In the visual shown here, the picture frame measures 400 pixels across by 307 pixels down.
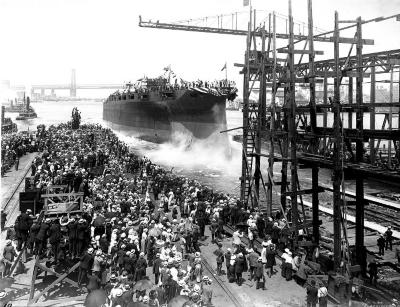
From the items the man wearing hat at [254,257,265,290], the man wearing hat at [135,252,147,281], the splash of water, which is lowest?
the man wearing hat at [254,257,265,290]

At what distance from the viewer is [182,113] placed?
43125mm

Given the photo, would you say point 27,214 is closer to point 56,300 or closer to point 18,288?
point 18,288

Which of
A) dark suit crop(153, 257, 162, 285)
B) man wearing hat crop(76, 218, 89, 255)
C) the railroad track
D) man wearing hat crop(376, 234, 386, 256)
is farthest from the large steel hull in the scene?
dark suit crop(153, 257, 162, 285)

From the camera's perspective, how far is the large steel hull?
40.8 m

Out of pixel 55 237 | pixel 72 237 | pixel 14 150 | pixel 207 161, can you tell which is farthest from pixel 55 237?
pixel 207 161

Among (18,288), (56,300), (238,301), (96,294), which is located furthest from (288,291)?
(18,288)

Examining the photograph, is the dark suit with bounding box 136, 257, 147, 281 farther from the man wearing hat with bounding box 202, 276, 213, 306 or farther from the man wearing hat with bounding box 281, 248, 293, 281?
the man wearing hat with bounding box 281, 248, 293, 281

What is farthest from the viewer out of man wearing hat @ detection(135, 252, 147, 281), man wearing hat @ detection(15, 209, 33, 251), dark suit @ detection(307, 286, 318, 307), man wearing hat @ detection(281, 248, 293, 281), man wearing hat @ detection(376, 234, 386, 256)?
man wearing hat @ detection(376, 234, 386, 256)

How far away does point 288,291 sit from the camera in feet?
38.3

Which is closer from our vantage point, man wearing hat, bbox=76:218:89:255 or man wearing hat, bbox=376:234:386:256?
man wearing hat, bbox=76:218:89:255

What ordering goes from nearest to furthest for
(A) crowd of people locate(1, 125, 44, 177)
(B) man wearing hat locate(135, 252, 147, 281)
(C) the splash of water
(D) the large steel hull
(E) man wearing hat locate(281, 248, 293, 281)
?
(B) man wearing hat locate(135, 252, 147, 281)
(E) man wearing hat locate(281, 248, 293, 281)
(A) crowd of people locate(1, 125, 44, 177)
(C) the splash of water
(D) the large steel hull

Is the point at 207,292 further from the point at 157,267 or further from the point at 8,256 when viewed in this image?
the point at 8,256

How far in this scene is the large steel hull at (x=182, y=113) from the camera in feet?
134

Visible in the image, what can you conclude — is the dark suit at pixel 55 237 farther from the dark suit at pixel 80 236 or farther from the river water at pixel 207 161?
the river water at pixel 207 161
